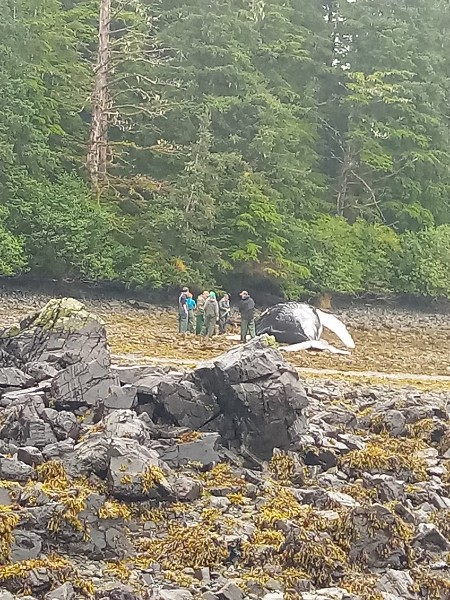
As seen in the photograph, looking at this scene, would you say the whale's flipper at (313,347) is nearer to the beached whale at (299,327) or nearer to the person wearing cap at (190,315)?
the beached whale at (299,327)

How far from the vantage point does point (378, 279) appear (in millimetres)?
42656

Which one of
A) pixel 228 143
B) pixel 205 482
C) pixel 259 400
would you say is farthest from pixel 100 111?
pixel 205 482

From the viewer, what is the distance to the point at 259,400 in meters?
→ 11.8

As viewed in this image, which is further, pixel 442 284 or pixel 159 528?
pixel 442 284

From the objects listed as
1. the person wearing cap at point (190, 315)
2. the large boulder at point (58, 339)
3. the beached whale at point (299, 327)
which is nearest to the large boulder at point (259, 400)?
the large boulder at point (58, 339)

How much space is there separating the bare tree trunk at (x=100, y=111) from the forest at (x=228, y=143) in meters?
0.09

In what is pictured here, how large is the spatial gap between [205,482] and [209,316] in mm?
14212

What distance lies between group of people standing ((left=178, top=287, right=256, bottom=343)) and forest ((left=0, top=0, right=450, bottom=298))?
7.90 m

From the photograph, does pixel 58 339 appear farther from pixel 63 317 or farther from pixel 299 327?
pixel 299 327

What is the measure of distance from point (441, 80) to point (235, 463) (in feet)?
133

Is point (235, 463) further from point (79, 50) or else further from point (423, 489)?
point (79, 50)

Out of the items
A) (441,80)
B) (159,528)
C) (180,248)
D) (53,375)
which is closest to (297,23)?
(441,80)

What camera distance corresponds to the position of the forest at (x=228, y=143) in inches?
1287

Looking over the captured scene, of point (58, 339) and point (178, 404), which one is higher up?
point (58, 339)
